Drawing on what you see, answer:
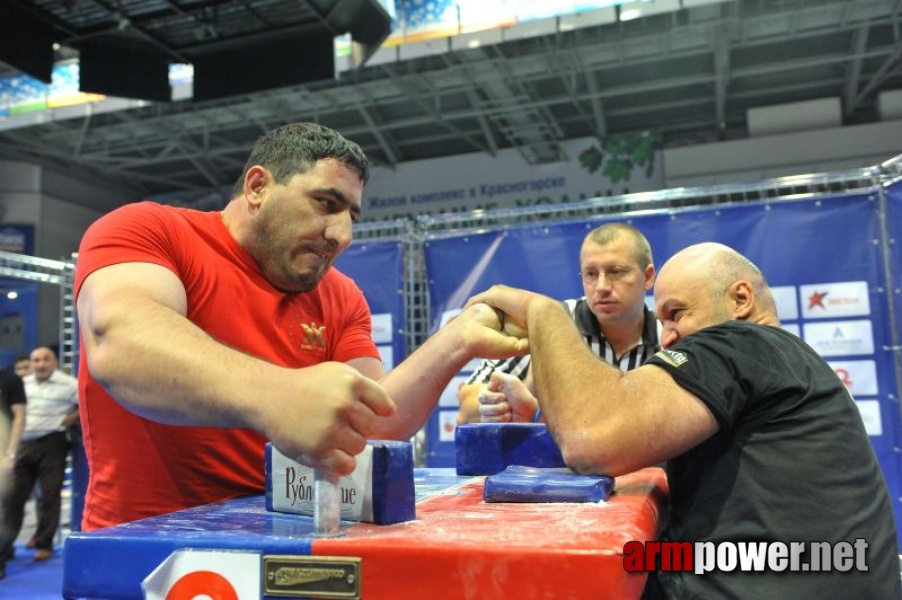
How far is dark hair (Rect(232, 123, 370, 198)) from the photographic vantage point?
146 cm

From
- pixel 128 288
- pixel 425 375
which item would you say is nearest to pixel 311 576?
pixel 128 288

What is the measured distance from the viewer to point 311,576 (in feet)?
2.47

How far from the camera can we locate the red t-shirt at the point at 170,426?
1.28m

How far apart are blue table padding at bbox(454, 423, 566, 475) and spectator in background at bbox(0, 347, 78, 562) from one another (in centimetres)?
554

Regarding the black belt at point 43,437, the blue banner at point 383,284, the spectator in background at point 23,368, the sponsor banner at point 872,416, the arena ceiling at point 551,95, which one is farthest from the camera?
the arena ceiling at point 551,95

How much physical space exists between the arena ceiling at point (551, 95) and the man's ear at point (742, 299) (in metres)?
6.26

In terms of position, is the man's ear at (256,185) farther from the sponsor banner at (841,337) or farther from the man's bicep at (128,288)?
the sponsor banner at (841,337)

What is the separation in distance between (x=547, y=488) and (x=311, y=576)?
0.43m

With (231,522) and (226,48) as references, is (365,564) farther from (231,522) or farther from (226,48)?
(226,48)

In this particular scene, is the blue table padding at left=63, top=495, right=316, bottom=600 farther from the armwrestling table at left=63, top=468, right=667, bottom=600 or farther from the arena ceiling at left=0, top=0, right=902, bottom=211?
the arena ceiling at left=0, top=0, right=902, bottom=211

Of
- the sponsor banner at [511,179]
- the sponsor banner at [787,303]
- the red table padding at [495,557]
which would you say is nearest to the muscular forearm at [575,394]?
the red table padding at [495,557]

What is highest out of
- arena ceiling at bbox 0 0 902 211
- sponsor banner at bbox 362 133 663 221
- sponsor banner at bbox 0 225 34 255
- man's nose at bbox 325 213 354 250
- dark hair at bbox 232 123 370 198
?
arena ceiling at bbox 0 0 902 211

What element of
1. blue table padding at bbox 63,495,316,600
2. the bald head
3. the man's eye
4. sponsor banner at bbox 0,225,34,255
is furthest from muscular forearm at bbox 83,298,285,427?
sponsor banner at bbox 0,225,34,255

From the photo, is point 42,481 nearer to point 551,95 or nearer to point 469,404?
point 469,404
